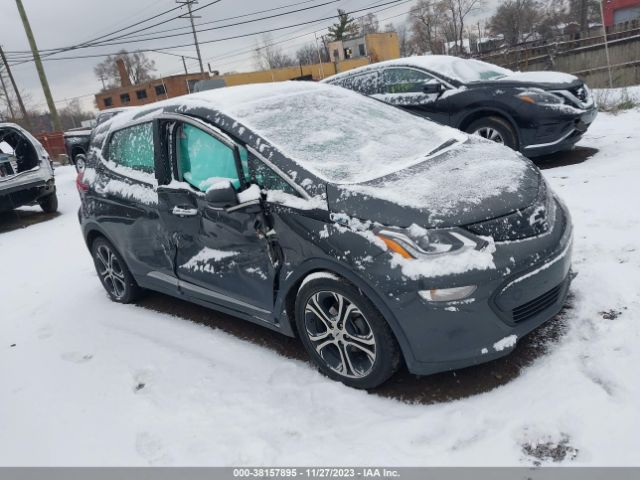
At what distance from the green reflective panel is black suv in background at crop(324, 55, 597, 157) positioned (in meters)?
4.46

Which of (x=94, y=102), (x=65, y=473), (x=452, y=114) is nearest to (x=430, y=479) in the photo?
(x=65, y=473)

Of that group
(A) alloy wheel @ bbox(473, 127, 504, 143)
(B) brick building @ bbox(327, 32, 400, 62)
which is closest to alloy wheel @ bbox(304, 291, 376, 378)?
(A) alloy wheel @ bbox(473, 127, 504, 143)

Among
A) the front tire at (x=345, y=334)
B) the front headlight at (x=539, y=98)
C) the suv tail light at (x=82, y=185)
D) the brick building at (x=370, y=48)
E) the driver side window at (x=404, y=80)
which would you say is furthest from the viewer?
the brick building at (x=370, y=48)

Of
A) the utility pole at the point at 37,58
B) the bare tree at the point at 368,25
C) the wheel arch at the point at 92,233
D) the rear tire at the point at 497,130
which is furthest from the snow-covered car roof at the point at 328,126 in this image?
the bare tree at the point at 368,25

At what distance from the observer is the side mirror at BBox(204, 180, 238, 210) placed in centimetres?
289

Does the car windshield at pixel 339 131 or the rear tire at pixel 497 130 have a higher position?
the car windshield at pixel 339 131

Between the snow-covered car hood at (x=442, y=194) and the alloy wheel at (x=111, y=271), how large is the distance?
2.71 m

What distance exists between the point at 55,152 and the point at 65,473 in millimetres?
26527

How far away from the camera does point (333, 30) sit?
75375 mm

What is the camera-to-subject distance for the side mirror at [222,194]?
9.48 ft

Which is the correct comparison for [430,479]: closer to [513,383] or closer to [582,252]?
[513,383]

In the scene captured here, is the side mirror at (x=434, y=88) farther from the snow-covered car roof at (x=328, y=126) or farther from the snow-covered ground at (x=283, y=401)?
the snow-covered car roof at (x=328, y=126)

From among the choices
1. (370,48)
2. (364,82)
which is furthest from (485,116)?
(370,48)

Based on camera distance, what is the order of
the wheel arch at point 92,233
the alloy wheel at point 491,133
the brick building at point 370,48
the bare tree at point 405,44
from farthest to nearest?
the bare tree at point 405,44, the brick building at point 370,48, the alloy wheel at point 491,133, the wheel arch at point 92,233
